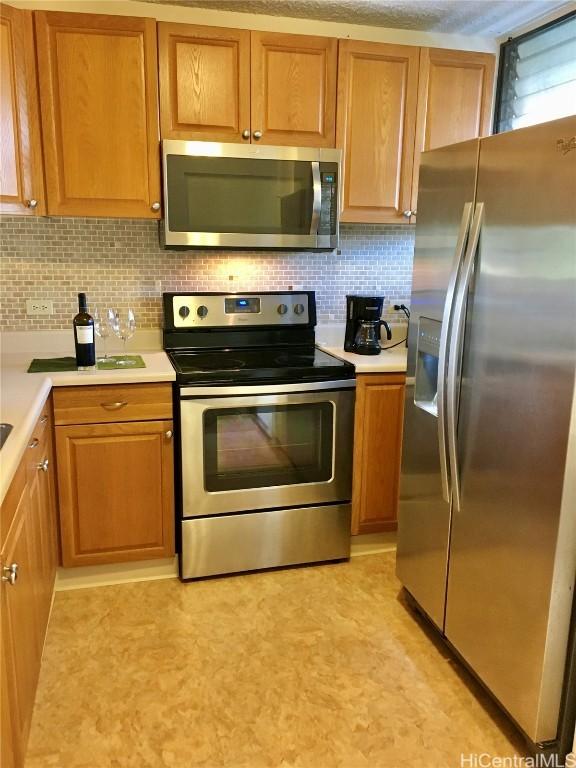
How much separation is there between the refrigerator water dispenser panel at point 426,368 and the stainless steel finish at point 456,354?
0.59 ft

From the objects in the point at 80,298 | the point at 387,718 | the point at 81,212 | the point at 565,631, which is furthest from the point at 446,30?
the point at 387,718

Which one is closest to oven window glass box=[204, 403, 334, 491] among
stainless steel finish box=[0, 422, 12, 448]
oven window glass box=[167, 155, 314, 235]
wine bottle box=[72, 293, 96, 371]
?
wine bottle box=[72, 293, 96, 371]

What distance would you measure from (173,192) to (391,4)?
124cm

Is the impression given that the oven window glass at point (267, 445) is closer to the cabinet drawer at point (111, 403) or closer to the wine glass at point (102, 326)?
the cabinet drawer at point (111, 403)

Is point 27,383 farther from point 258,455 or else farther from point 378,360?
point 378,360

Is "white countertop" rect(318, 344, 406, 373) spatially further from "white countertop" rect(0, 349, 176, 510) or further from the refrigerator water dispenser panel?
"white countertop" rect(0, 349, 176, 510)

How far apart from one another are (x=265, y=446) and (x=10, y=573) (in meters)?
1.32

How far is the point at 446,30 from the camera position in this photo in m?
2.90

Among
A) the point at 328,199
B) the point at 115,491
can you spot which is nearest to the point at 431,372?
the point at 328,199

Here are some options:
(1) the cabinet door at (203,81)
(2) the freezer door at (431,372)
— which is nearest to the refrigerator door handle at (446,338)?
(2) the freezer door at (431,372)

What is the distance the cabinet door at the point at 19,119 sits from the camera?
2256 mm

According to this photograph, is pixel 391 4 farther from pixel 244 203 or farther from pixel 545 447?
pixel 545 447

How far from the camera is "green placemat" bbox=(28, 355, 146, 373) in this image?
2.43m

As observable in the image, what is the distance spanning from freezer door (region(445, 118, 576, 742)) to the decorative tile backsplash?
1373mm
